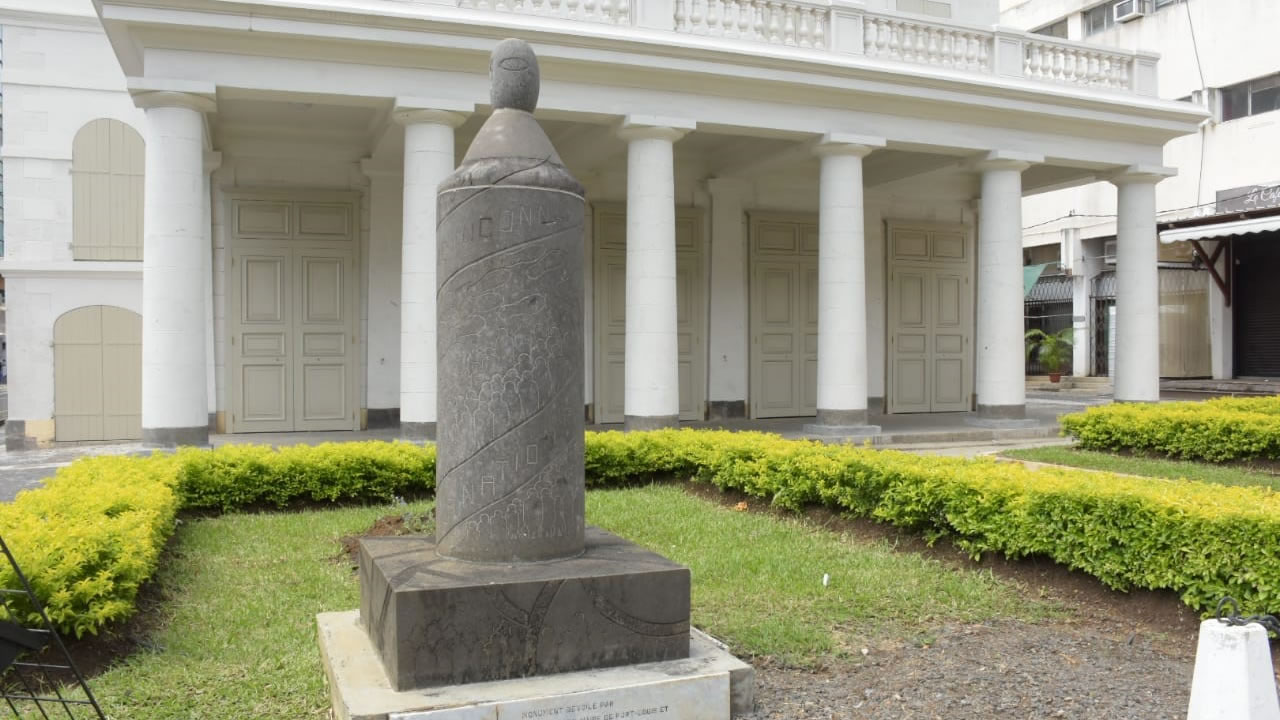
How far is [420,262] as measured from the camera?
12.5 metres

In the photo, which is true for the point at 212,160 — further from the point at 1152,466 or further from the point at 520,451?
the point at 1152,466

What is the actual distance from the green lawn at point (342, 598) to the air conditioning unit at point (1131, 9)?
1077 inches

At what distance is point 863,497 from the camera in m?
8.47

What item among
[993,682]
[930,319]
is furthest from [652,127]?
[993,682]

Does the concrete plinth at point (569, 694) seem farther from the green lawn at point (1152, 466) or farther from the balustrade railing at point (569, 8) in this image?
the balustrade railing at point (569, 8)

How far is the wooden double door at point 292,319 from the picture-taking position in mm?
15672

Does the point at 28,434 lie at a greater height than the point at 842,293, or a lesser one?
lesser

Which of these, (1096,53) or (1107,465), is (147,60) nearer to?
(1107,465)

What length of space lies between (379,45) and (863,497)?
309 inches

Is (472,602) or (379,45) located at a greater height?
(379,45)

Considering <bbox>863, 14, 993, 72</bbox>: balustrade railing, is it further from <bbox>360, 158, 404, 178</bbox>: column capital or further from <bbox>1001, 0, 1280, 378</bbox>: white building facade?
<bbox>1001, 0, 1280, 378</bbox>: white building facade

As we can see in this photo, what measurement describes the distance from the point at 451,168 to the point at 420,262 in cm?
121

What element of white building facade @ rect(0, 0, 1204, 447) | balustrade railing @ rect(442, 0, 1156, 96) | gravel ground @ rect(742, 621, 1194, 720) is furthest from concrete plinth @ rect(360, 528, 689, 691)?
balustrade railing @ rect(442, 0, 1156, 96)

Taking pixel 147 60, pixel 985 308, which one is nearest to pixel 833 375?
pixel 985 308
